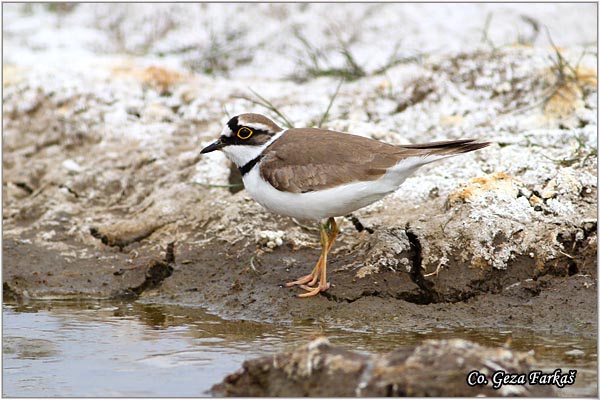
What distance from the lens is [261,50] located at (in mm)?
10914

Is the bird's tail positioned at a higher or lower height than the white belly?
higher

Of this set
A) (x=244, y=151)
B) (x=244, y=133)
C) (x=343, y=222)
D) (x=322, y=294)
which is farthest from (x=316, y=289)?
(x=244, y=133)

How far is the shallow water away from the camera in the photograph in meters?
4.66

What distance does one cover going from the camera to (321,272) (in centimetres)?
617

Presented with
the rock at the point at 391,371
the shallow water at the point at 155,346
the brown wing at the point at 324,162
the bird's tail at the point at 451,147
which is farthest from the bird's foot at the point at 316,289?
the rock at the point at 391,371

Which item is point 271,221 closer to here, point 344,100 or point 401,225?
→ point 401,225

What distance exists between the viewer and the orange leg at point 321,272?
6141mm

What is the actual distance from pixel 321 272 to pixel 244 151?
3.55 feet

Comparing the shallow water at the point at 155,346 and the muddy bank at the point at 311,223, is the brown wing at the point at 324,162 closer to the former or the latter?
the muddy bank at the point at 311,223

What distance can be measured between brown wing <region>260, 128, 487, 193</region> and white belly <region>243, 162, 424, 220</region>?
0.04 meters

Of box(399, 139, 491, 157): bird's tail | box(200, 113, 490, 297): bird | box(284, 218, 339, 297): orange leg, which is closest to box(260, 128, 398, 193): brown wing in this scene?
box(200, 113, 490, 297): bird

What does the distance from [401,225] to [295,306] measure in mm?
1086

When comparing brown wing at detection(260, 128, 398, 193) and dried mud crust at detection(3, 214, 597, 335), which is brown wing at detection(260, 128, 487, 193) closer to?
brown wing at detection(260, 128, 398, 193)

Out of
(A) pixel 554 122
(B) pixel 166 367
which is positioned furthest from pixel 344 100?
(B) pixel 166 367
